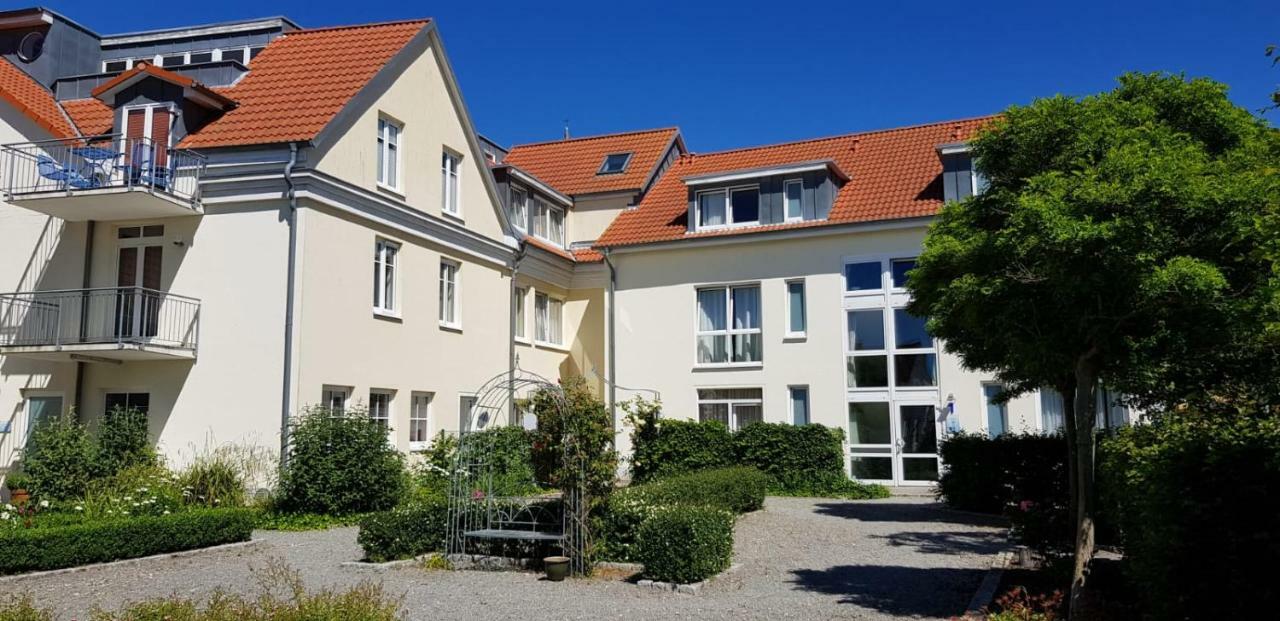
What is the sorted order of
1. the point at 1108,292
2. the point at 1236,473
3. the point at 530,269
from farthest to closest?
the point at 530,269, the point at 1108,292, the point at 1236,473

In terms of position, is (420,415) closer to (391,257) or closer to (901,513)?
(391,257)

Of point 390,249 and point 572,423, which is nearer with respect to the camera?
point 572,423

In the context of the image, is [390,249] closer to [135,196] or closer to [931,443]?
[135,196]

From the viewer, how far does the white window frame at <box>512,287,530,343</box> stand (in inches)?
1010

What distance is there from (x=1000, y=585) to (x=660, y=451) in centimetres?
1204

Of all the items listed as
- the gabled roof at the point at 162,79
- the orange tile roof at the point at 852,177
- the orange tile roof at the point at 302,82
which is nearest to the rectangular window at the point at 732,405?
the orange tile roof at the point at 852,177

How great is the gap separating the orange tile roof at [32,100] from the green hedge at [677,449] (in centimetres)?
1396

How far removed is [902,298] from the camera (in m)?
23.2

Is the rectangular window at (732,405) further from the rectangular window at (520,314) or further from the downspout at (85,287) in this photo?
the downspout at (85,287)

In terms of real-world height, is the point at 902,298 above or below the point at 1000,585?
above

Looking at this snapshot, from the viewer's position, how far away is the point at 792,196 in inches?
985

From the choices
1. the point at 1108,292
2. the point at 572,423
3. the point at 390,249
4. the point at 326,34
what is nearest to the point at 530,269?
the point at 390,249

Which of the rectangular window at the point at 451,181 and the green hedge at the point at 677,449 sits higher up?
the rectangular window at the point at 451,181

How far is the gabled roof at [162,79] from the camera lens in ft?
61.6
